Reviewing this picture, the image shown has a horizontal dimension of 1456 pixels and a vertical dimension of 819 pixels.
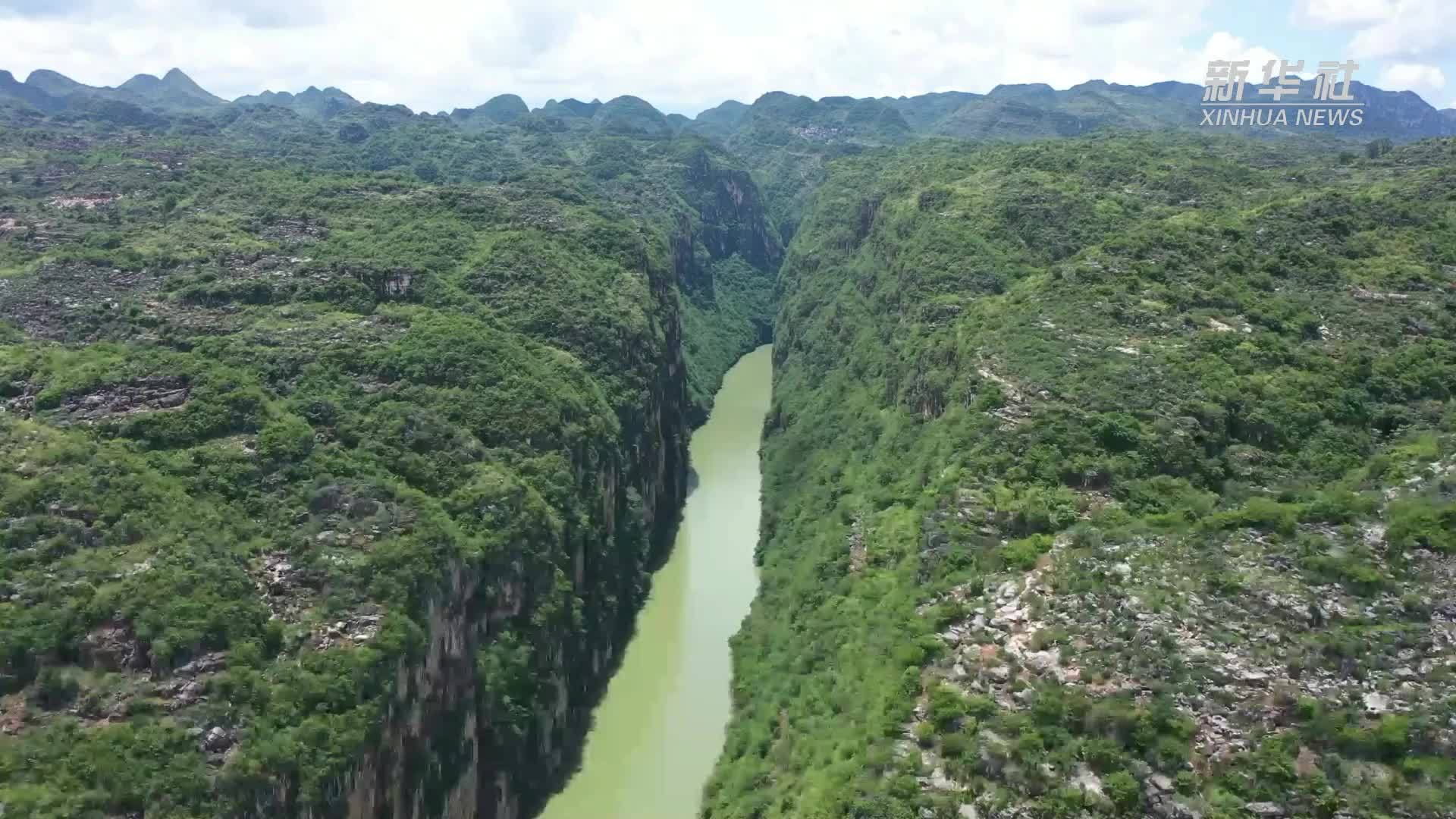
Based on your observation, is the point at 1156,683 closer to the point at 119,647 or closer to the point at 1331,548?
the point at 1331,548

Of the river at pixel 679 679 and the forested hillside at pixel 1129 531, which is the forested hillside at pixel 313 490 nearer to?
the river at pixel 679 679

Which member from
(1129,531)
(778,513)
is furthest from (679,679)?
(1129,531)

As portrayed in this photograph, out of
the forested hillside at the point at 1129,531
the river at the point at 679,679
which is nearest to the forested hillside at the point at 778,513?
the forested hillside at the point at 1129,531

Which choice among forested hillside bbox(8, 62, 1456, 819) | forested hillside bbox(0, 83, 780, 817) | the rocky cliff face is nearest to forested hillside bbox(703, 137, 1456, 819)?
forested hillside bbox(8, 62, 1456, 819)

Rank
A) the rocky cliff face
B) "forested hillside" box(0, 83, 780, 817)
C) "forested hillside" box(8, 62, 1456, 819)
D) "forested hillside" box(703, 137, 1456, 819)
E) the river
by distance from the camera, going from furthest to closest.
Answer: the rocky cliff face → the river → "forested hillside" box(0, 83, 780, 817) → "forested hillside" box(8, 62, 1456, 819) → "forested hillside" box(703, 137, 1456, 819)

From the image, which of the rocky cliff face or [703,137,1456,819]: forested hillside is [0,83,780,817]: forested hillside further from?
the rocky cliff face

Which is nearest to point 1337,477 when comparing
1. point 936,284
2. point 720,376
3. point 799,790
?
point 799,790
